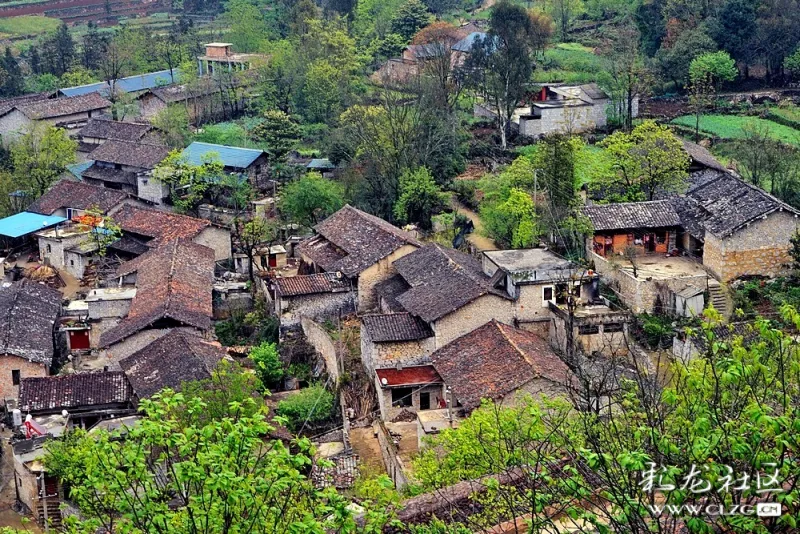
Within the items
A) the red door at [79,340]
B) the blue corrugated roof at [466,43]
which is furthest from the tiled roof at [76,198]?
the blue corrugated roof at [466,43]

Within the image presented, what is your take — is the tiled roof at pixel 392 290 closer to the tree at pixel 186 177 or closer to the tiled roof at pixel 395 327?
the tiled roof at pixel 395 327

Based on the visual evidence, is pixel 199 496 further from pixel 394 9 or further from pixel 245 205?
pixel 394 9

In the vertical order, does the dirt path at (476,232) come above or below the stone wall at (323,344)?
above

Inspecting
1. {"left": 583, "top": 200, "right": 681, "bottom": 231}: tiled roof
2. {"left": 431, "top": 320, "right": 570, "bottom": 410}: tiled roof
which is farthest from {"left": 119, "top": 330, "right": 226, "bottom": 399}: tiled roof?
{"left": 583, "top": 200, "right": 681, "bottom": 231}: tiled roof

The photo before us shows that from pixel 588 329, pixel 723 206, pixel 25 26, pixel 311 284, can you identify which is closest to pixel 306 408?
pixel 311 284

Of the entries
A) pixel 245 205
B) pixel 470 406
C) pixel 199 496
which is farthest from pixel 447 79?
pixel 199 496

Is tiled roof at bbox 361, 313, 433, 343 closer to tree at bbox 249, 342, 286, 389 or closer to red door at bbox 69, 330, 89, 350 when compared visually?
tree at bbox 249, 342, 286, 389
